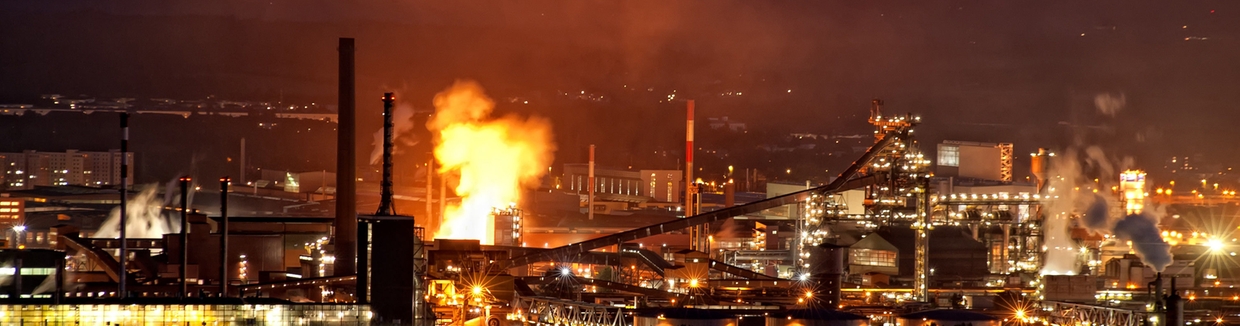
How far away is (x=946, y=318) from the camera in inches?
787

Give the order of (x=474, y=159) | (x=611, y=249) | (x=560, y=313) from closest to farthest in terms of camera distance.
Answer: (x=560, y=313), (x=611, y=249), (x=474, y=159)

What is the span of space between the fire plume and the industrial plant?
9 centimetres

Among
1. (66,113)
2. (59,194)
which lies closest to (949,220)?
(59,194)

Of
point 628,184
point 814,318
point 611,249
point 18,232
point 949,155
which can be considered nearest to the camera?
point 814,318

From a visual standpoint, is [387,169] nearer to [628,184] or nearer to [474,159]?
[474,159]

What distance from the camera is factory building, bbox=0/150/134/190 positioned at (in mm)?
69688

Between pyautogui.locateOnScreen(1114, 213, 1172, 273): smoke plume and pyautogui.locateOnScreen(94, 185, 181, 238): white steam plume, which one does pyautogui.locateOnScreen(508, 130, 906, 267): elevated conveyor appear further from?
pyautogui.locateOnScreen(94, 185, 181, 238): white steam plume

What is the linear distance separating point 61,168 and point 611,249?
40.1 meters

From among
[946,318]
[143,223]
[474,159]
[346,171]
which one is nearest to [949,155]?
[474,159]

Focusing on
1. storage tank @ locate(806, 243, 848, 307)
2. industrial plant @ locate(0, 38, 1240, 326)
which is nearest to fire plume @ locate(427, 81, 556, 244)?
industrial plant @ locate(0, 38, 1240, 326)

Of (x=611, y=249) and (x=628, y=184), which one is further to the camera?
(x=628, y=184)

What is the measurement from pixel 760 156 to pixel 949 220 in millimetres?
57972

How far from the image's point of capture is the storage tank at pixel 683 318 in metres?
19.0

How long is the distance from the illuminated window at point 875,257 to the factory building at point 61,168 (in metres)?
44.6
